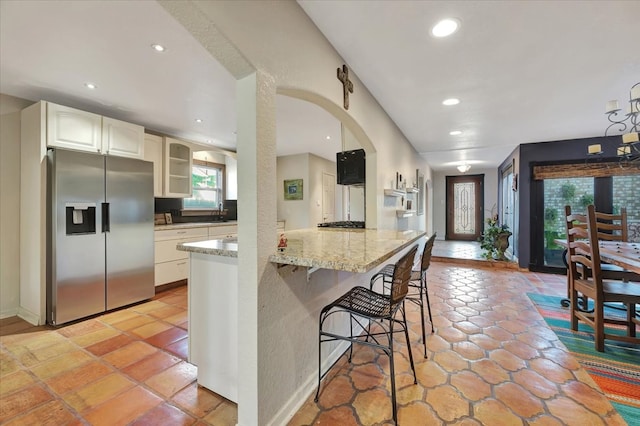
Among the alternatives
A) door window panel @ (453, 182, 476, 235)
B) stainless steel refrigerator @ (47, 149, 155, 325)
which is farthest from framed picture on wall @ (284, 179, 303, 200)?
door window panel @ (453, 182, 476, 235)

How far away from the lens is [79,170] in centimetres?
278

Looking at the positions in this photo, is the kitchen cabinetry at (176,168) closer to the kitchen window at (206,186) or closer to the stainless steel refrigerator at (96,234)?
the kitchen window at (206,186)

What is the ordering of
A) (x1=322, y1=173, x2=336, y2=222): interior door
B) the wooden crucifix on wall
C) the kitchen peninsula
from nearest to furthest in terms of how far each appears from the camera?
the kitchen peninsula → the wooden crucifix on wall → (x1=322, y1=173, x2=336, y2=222): interior door

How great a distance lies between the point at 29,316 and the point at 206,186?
2.93 meters

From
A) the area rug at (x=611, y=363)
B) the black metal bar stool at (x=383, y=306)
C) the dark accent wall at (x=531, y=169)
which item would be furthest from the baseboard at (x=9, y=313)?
the dark accent wall at (x=531, y=169)

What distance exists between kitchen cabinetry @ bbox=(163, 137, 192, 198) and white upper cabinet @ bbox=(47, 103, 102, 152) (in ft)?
3.17

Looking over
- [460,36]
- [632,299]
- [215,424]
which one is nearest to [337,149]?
[460,36]

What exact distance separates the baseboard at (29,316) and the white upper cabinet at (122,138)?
184cm

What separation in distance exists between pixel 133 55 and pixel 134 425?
2.50m

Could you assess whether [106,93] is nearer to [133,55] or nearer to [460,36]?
[133,55]

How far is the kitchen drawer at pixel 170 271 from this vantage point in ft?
11.9

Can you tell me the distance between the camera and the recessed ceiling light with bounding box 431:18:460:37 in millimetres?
1726

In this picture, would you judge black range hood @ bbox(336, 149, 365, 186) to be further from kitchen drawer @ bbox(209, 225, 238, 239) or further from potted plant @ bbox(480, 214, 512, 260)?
potted plant @ bbox(480, 214, 512, 260)

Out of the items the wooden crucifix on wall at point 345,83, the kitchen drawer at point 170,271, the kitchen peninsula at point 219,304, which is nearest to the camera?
the kitchen peninsula at point 219,304
